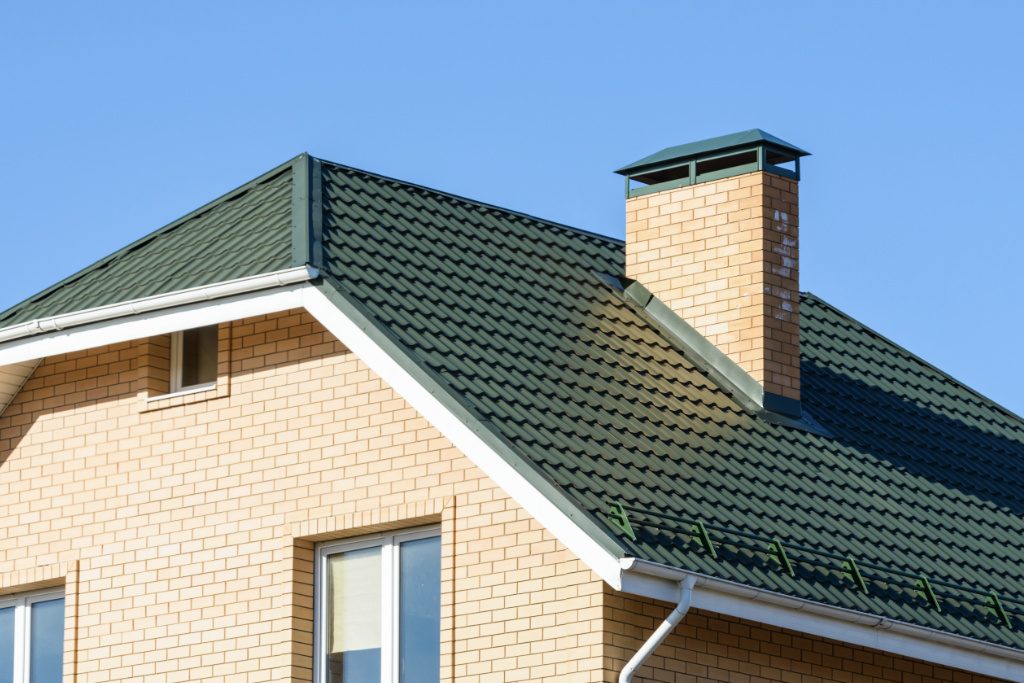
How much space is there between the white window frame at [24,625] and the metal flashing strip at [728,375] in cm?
530

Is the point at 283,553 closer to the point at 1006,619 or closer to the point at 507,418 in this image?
the point at 507,418

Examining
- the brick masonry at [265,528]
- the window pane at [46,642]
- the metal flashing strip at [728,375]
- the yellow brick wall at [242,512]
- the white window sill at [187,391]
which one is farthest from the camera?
the metal flashing strip at [728,375]

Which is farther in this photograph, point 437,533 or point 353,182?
point 353,182

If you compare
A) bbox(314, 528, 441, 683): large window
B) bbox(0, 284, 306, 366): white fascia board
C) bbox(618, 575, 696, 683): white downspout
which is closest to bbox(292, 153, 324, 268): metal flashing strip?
bbox(0, 284, 306, 366): white fascia board

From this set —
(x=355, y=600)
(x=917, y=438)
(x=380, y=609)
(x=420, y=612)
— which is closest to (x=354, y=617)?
(x=355, y=600)

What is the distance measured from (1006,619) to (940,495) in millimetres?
2075

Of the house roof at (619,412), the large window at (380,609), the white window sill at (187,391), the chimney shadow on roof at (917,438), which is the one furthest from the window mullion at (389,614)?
the chimney shadow on roof at (917,438)

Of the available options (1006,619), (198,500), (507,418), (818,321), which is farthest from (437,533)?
(818,321)

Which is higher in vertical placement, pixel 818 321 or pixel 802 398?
pixel 818 321

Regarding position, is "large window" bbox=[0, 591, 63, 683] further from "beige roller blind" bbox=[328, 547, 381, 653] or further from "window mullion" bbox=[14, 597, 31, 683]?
"beige roller blind" bbox=[328, 547, 381, 653]

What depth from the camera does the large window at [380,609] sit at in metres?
15.3

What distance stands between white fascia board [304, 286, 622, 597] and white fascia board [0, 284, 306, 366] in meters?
0.30

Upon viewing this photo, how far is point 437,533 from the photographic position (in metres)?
15.4

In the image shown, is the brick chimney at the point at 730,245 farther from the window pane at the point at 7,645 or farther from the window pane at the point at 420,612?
the window pane at the point at 7,645
